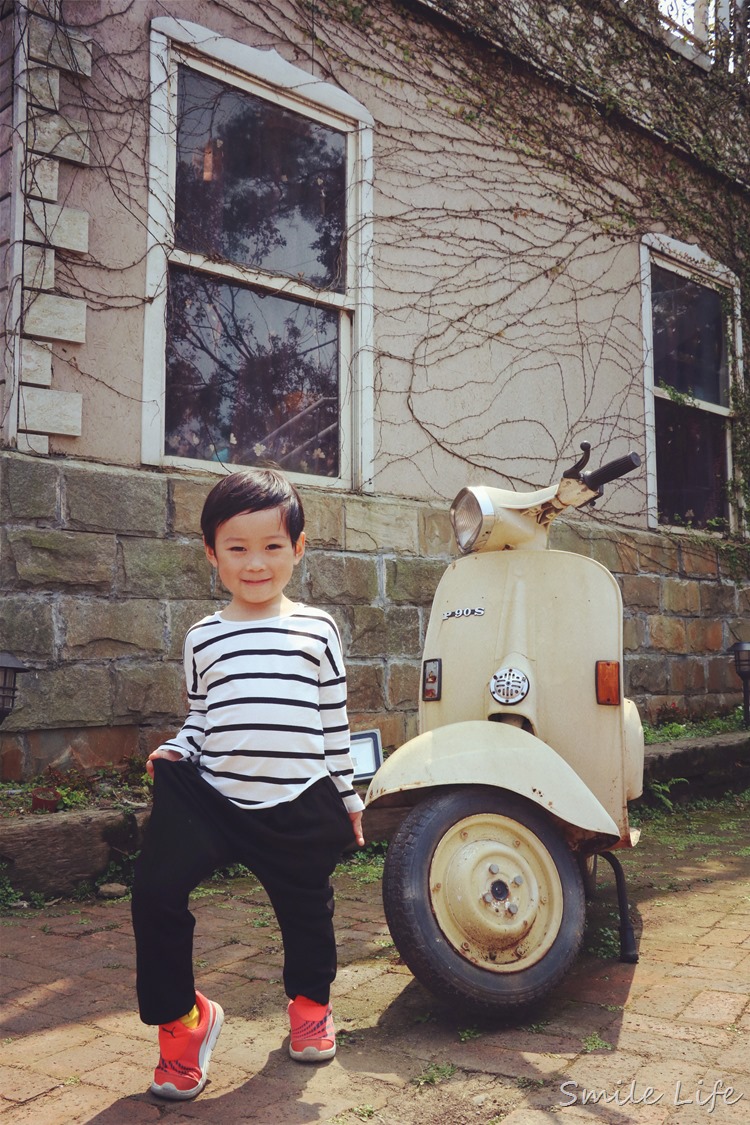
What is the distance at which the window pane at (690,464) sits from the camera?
22.5ft

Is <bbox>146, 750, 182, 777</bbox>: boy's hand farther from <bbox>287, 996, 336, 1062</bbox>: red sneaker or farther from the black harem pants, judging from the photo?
<bbox>287, 996, 336, 1062</bbox>: red sneaker

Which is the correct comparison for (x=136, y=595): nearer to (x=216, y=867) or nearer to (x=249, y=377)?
(x=249, y=377)

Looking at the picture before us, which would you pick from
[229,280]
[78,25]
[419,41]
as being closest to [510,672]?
[229,280]

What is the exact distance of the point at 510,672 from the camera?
269cm

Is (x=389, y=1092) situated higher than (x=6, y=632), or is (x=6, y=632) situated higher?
(x=6, y=632)

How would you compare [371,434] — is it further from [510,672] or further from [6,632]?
[510,672]

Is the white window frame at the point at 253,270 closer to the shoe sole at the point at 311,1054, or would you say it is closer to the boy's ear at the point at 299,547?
the boy's ear at the point at 299,547

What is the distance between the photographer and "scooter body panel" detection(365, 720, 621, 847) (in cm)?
238

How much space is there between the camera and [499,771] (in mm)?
2391

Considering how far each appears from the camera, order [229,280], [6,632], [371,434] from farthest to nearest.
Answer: [371,434]
[229,280]
[6,632]

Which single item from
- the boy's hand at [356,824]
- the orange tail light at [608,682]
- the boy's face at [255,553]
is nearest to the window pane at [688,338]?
the orange tail light at [608,682]

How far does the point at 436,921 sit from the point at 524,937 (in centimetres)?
22

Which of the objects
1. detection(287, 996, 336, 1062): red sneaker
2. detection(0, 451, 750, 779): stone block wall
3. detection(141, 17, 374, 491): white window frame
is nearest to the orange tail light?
detection(287, 996, 336, 1062): red sneaker

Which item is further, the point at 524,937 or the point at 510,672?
the point at 510,672
